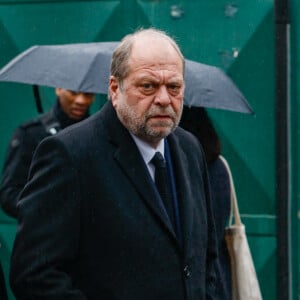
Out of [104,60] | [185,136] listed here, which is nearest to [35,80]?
[104,60]

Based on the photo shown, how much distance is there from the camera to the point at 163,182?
3867mm

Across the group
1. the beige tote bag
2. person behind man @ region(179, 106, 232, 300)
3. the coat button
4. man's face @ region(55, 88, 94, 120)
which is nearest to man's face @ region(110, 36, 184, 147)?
the coat button

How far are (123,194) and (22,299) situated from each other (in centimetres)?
49

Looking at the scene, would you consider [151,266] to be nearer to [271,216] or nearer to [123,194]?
[123,194]

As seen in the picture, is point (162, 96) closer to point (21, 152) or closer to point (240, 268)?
point (240, 268)

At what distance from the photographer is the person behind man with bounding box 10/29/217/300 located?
367cm

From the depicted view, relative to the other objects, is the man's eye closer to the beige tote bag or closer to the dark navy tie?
the dark navy tie

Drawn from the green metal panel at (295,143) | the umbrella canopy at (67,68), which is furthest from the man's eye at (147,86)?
the green metal panel at (295,143)

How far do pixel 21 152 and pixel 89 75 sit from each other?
784 millimetres

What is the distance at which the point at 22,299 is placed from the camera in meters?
3.75

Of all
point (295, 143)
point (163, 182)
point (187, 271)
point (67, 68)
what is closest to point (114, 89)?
point (163, 182)

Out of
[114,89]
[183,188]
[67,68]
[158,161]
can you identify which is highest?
[114,89]

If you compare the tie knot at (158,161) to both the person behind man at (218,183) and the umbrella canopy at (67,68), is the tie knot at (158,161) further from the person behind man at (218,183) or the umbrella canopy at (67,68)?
the umbrella canopy at (67,68)

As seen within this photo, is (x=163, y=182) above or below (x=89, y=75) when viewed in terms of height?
above
